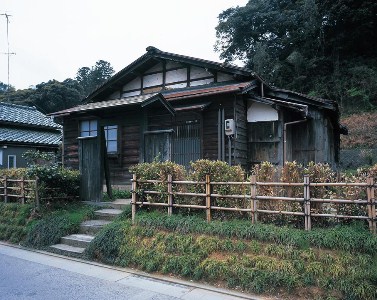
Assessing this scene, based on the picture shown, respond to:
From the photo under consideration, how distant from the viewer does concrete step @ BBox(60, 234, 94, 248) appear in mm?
7758

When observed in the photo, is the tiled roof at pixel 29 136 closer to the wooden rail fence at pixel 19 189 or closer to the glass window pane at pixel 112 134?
the wooden rail fence at pixel 19 189

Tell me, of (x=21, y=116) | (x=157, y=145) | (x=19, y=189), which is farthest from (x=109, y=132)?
(x=21, y=116)

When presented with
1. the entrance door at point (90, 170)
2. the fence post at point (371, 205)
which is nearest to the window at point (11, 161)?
the entrance door at point (90, 170)

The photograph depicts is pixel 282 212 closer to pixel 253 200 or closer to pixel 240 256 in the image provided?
pixel 253 200

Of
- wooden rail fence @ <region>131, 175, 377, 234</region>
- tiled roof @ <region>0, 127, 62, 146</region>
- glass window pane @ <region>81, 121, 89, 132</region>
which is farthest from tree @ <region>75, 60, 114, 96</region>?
wooden rail fence @ <region>131, 175, 377, 234</region>

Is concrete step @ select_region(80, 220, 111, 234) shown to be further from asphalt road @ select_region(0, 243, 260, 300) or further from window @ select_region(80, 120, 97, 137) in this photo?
window @ select_region(80, 120, 97, 137)

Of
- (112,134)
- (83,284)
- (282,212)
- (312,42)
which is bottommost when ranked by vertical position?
(83,284)

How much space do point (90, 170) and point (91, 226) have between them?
262cm

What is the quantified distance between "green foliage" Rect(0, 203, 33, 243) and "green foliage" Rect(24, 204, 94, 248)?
513 mm

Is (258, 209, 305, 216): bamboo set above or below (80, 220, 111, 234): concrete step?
above

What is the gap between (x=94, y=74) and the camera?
50.1 meters

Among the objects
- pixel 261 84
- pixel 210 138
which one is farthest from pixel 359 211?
pixel 261 84

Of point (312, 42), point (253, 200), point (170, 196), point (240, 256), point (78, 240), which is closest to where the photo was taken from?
point (240, 256)

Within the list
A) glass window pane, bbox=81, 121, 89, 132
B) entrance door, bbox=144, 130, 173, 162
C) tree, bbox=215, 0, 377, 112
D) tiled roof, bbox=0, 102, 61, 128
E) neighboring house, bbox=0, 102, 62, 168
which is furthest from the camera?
tree, bbox=215, 0, 377, 112
